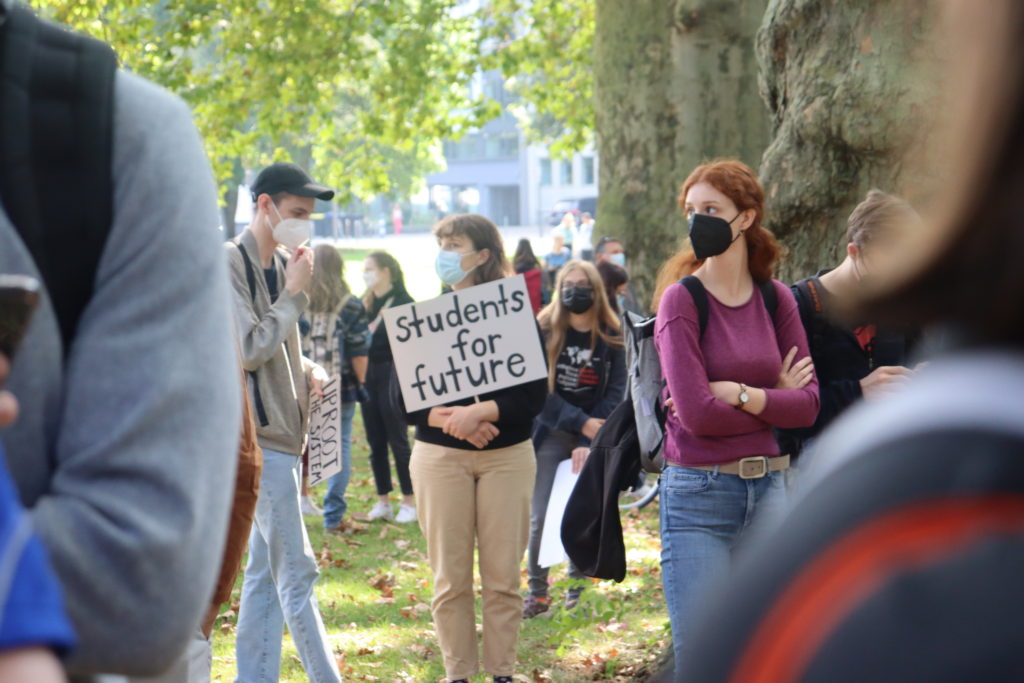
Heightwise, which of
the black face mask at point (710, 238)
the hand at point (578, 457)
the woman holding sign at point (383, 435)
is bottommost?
the woman holding sign at point (383, 435)

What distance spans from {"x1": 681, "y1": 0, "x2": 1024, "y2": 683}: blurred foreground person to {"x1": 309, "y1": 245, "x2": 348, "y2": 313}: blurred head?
9356 millimetres

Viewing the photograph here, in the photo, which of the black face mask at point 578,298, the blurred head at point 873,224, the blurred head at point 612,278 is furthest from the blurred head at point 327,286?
the blurred head at point 873,224

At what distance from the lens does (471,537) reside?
19.5 ft

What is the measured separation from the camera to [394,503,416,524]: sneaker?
35.2 feet

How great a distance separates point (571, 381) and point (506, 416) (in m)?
2.12

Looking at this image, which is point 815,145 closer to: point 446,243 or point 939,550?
point 446,243

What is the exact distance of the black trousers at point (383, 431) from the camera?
1059cm

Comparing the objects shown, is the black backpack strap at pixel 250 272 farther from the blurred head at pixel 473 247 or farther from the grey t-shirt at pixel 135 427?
the grey t-shirt at pixel 135 427

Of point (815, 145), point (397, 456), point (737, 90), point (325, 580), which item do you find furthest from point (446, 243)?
point (737, 90)

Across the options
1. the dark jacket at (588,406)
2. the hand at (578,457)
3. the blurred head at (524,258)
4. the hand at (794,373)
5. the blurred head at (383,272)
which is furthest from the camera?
the blurred head at (524,258)

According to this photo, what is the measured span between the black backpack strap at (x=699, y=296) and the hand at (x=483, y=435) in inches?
54.2

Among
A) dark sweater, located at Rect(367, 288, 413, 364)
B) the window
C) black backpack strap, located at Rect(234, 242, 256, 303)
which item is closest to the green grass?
dark sweater, located at Rect(367, 288, 413, 364)

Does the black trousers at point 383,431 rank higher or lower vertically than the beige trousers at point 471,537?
lower

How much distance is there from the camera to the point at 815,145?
6.13 m
